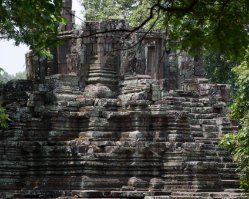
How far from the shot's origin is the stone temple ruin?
2348 centimetres

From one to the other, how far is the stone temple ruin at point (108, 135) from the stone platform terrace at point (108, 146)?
0.03 m

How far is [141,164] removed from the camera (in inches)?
940

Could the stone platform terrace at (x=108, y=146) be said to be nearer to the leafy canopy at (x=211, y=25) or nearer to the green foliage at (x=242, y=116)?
the green foliage at (x=242, y=116)

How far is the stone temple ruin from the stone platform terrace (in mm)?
25

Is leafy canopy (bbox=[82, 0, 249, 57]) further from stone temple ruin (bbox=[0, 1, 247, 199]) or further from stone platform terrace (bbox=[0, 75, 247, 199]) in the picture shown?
stone platform terrace (bbox=[0, 75, 247, 199])

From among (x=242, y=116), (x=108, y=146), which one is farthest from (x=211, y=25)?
(x=108, y=146)

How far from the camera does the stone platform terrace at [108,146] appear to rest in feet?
77.1

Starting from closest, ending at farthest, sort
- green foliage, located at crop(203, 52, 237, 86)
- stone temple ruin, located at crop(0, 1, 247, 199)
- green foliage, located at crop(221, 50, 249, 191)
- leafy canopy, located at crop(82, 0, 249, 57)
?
leafy canopy, located at crop(82, 0, 249, 57)
green foliage, located at crop(221, 50, 249, 191)
stone temple ruin, located at crop(0, 1, 247, 199)
green foliage, located at crop(203, 52, 237, 86)

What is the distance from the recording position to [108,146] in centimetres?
2372

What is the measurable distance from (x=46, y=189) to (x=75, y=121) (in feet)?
7.67

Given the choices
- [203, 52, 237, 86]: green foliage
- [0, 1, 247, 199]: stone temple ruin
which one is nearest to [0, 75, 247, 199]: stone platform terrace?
[0, 1, 247, 199]: stone temple ruin

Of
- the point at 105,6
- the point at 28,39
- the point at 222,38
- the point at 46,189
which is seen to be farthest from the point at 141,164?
the point at 105,6

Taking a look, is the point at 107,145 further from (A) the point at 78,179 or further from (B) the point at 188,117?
(B) the point at 188,117

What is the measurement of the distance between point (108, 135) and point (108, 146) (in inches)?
25.4
